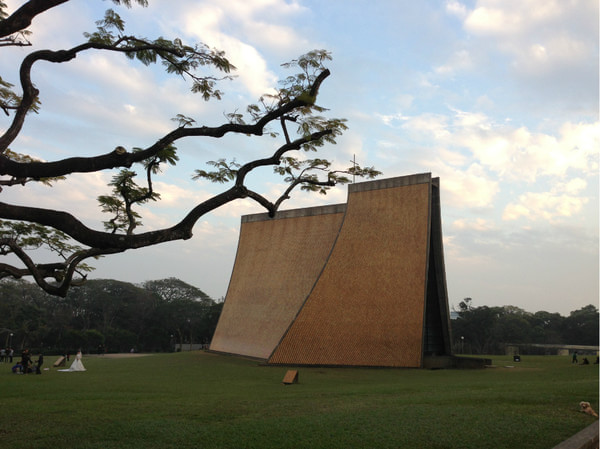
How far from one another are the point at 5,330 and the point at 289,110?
4161 centimetres

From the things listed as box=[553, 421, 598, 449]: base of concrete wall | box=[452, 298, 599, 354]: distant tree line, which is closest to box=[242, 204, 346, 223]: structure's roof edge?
box=[553, 421, 598, 449]: base of concrete wall

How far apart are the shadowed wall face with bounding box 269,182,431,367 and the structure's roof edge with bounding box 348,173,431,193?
216 millimetres

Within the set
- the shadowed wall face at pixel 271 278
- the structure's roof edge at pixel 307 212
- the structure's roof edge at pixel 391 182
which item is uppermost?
the structure's roof edge at pixel 391 182

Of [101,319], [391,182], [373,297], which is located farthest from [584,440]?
[101,319]

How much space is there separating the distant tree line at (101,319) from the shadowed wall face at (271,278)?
1872cm

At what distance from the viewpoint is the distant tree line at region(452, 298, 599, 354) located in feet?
144

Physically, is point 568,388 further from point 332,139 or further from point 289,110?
point 289,110

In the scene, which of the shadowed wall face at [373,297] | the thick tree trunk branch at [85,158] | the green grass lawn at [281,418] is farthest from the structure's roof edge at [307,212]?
the thick tree trunk branch at [85,158]

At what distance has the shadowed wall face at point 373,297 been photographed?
18.0 meters

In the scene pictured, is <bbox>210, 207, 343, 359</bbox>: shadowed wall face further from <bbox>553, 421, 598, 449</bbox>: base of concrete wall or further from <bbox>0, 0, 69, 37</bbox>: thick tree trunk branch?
<bbox>0, 0, 69, 37</bbox>: thick tree trunk branch

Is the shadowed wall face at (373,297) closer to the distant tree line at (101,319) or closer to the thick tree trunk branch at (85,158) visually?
the thick tree trunk branch at (85,158)

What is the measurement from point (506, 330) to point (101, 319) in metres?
41.0

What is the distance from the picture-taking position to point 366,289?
1884cm

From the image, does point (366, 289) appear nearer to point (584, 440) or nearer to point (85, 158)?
point (584, 440)
